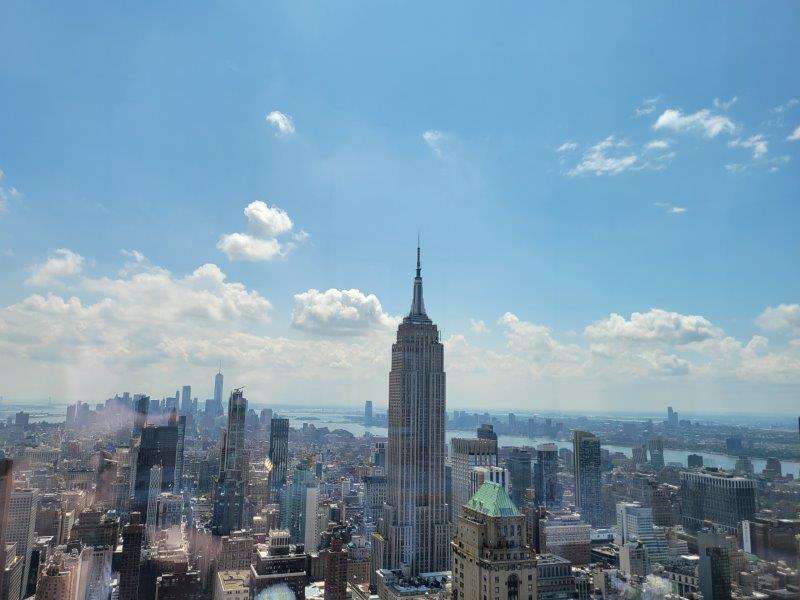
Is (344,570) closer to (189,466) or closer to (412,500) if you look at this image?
(412,500)

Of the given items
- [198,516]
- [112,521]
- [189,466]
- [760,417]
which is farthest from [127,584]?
[760,417]

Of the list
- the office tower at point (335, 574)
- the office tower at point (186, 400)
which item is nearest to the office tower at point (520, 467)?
the office tower at point (335, 574)

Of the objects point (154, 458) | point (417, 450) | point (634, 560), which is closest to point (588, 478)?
point (417, 450)

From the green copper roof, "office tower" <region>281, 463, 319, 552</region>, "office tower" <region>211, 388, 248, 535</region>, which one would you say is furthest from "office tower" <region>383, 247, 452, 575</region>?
the green copper roof

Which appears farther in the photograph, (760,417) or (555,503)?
(555,503)

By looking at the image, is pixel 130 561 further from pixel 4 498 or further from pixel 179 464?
pixel 179 464

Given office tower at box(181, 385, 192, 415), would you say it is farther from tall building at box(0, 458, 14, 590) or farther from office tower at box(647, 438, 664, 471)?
office tower at box(647, 438, 664, 471)
